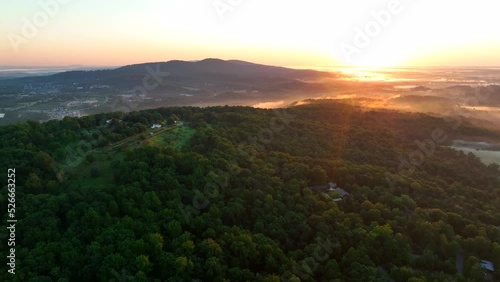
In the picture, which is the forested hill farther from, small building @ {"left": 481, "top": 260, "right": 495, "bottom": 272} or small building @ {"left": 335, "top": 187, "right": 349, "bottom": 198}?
small building @ {"left": 481, "top": 260, "right": 495, "bottom": 272}

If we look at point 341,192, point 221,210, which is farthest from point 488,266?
point 221,210

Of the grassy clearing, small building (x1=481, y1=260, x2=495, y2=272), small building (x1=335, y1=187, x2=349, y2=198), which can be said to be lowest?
small building (x1=481, y1=260, x2=495, y2=272)

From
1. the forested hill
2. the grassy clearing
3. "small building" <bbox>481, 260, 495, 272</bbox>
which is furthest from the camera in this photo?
the grassy clearing

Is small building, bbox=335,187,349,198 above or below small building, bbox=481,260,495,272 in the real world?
above

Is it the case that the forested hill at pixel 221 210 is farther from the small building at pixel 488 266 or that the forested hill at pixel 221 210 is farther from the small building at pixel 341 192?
the small building at pixel 488 266

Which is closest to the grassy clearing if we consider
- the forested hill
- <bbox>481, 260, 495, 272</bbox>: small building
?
the forested hill

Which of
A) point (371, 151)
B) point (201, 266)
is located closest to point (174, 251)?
point (201, 266)

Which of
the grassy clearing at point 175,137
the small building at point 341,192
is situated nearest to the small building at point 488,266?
the small building at point 341,192

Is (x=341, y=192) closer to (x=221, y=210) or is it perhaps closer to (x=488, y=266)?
(x=488, y=266)
